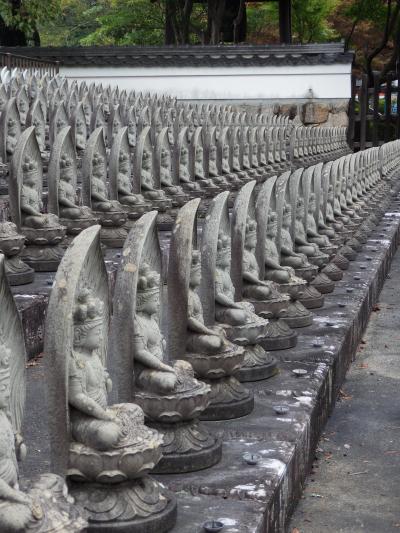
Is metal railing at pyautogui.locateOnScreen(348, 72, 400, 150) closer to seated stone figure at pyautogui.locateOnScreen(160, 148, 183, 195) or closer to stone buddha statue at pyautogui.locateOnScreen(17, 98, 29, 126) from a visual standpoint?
stone buddha statue at pyautogui.locateOnScreen(17, 98, 29, 126)

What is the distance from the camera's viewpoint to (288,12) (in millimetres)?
26125

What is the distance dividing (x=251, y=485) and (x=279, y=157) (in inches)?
501

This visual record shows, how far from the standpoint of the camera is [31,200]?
5898mm

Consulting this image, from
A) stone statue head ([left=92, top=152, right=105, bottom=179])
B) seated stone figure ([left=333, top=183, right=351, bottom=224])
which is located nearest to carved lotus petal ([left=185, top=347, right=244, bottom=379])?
stone statue head ([left=92, top=152, right=105, bottom=179])

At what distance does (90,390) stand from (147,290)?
1.73ft

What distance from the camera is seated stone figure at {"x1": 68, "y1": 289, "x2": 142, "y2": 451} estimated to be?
2.66 m

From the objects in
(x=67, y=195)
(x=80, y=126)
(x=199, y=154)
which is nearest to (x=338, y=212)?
(x=199, y=154)

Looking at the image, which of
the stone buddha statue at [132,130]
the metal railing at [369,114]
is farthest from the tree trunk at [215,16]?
the stone buddha statue at [132,130]

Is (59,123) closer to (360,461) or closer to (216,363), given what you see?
(360,461)

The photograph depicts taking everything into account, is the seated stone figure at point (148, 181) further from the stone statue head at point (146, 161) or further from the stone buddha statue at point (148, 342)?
the stone buddha statue at point (148, 342)

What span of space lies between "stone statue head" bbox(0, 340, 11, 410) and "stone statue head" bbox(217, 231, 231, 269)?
75.4 inches

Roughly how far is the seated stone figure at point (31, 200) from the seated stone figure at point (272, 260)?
1.30 m

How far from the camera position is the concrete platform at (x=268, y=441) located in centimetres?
294

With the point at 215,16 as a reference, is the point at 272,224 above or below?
below
